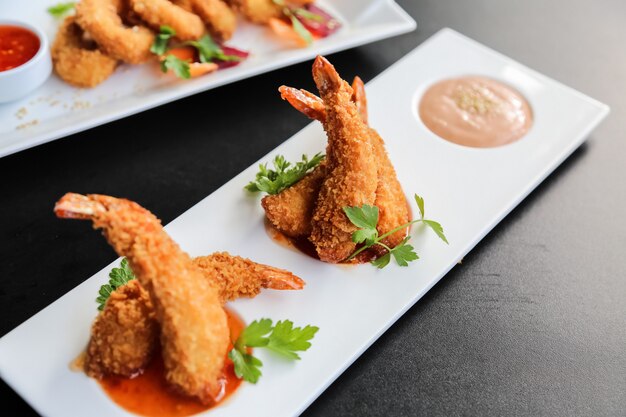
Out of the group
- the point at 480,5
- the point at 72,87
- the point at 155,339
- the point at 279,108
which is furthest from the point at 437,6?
the point at 155,339

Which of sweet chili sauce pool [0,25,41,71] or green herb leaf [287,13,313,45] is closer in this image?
sweet chili sauce pool [0,25,41,71]

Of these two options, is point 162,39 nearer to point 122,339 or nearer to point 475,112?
point 475,112

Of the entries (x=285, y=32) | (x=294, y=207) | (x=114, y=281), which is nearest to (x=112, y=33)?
(x=285, y=32)

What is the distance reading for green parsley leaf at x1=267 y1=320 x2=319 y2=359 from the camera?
8.41 ft

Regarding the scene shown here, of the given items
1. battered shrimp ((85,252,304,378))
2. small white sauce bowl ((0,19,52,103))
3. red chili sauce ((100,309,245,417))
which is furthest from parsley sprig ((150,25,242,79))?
red chili sauce ((100,309,245,417))

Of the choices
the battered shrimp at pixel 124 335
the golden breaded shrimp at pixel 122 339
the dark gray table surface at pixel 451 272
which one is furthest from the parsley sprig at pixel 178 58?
the golden breaded shrimp at pixel 122 339

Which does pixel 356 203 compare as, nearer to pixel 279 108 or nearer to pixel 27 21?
pixel 279 108

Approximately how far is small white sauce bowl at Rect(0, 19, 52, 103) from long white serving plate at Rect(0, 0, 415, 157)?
0.21 feet

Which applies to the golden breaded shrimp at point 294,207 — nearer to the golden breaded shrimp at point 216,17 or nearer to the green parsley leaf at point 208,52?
the green parsley leaf at point 208,52

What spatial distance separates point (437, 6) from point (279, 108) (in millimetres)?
1751

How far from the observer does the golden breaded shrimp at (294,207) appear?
9.80 feet

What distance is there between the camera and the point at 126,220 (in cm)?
236

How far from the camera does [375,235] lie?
2900mm

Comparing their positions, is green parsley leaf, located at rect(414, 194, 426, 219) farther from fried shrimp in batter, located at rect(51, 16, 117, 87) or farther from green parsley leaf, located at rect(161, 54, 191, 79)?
fried shrimp in batter, located at rect(51, 16, 117, 87)
